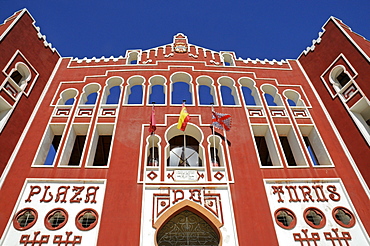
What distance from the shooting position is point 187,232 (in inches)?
468

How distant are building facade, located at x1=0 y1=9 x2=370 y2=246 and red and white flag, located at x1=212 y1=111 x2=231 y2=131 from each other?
Result: 0.05m

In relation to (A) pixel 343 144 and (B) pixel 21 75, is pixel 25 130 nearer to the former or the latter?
(B) pixel 21 75

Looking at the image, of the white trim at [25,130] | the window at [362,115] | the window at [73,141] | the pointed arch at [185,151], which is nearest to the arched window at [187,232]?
the pointed arch at [185,151]

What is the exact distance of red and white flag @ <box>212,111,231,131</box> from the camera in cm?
1471

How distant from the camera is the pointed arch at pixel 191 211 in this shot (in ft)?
37.7

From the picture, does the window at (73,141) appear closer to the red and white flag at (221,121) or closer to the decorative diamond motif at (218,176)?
the decorative diamond motif at (218,176)

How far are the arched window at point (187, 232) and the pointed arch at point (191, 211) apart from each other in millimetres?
228

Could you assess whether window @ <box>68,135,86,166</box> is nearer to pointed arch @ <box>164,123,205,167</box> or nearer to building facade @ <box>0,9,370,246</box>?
building facade @ <box>0,9,370,246</box>

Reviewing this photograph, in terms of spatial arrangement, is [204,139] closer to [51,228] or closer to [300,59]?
[51,228]

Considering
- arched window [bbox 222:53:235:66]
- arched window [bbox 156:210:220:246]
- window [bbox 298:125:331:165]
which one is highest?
arched window [bbox 222:53:235:66]

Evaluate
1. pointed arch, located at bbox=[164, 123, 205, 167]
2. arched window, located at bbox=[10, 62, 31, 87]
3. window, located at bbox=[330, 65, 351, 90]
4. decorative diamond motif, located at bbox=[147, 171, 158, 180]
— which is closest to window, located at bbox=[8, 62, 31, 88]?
arched window, located at bbox=[10, 62, 31, 87]

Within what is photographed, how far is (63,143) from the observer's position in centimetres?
1433

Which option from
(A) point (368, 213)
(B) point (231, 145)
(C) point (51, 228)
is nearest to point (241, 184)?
(B) point (231, 145)

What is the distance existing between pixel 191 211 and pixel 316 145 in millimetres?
7252
